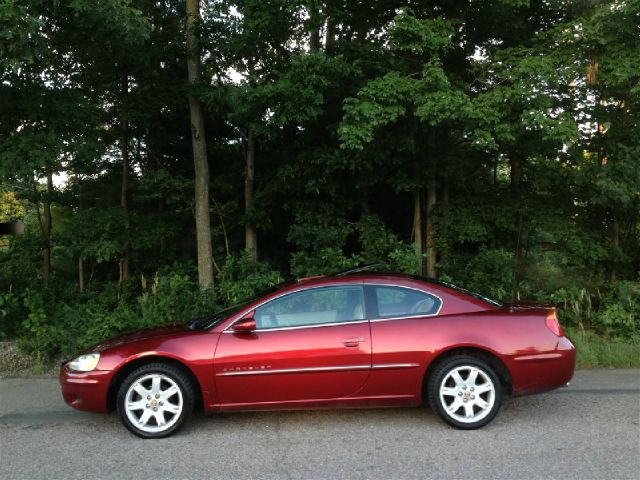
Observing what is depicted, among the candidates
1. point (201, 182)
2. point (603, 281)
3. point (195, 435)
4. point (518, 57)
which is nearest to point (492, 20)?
point (518, 57)

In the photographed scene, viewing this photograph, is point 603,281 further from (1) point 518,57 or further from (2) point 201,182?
(2) point 201,182

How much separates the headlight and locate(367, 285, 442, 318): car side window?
2464 millimetres

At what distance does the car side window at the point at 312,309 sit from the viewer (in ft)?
15.4

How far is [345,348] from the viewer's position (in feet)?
14.8

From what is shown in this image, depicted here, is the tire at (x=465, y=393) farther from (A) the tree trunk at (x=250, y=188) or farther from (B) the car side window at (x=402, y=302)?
(A) the tree trunk at (x=250, y=188)

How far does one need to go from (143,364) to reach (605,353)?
223 inches

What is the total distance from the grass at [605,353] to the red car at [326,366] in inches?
96.6

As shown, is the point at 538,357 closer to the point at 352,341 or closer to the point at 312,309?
the point at 352,341

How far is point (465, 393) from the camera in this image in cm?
455

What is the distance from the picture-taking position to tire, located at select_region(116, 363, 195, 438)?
446cm

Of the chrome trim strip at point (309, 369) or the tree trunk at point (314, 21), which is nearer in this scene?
the chrome trim strip at point (309, 369)

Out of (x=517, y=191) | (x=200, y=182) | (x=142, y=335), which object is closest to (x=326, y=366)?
(x=142, y=335)

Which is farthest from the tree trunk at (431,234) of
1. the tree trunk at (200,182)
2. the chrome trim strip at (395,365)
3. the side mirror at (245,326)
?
the side mirror at (245,326)

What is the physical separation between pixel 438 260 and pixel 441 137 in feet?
7.38
